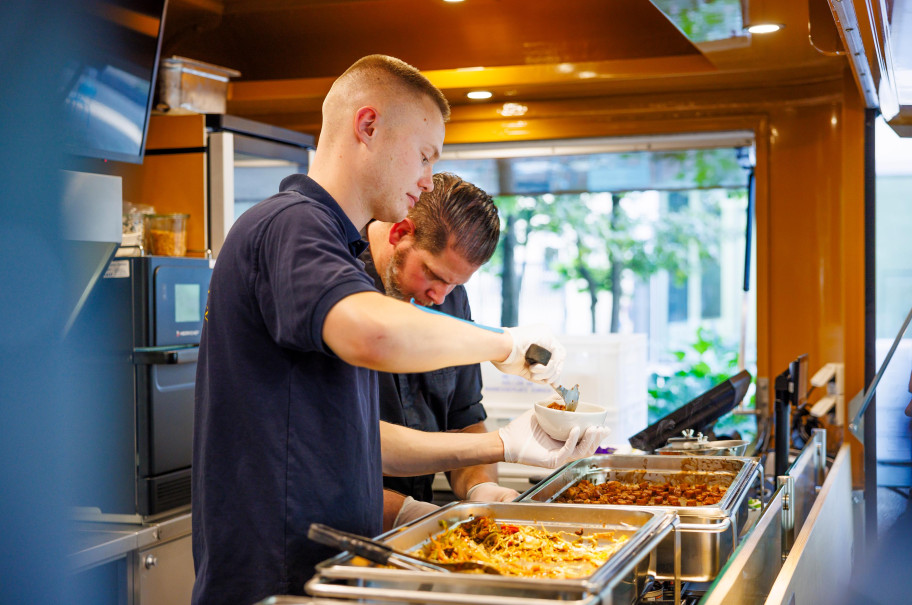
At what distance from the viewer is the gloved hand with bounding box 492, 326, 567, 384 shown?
1.44 meters

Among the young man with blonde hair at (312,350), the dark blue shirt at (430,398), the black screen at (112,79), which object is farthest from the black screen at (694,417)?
the black screen at (112,79)

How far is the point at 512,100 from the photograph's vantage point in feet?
12.3

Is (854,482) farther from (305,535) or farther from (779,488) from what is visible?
(305,535)

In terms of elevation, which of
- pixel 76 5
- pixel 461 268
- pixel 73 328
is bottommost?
pixel 73 328

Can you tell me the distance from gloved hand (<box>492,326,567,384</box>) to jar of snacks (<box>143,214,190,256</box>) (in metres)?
1.83

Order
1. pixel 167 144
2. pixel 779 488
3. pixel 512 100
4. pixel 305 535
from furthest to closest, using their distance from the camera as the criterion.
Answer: pixel 512 100
pixel 167 144
pixel 779 488
pixel 305 535

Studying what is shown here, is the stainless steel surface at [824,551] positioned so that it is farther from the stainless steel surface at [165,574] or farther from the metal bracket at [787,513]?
the stainless steel surface at [165,574]

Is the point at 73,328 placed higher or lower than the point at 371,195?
lower

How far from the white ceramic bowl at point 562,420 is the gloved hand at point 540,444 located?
0.01m

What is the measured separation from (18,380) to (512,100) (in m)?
2.26

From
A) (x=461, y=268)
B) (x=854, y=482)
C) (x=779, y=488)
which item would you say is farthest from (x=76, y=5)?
(x=854, y=482)

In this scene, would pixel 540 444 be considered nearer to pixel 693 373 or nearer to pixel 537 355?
pixel 537 355

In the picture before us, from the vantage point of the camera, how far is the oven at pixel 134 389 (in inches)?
102

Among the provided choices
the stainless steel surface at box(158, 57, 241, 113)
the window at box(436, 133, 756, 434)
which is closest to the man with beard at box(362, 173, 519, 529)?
the stainless steel surface at box(158, 57, 241, 113)
